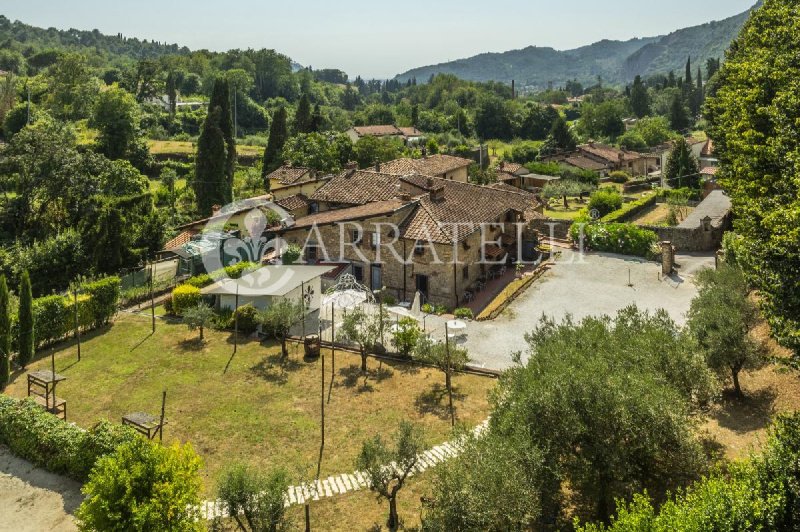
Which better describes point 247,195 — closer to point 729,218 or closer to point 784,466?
point 729,218

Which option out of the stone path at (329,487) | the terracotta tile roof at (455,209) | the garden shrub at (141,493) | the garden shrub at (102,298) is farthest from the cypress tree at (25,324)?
the terracotta tile roof at (455,209)

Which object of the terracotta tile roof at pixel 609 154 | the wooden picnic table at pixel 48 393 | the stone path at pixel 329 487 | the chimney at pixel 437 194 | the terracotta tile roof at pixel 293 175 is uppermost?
the terracotta tile roof at pixel 609 154

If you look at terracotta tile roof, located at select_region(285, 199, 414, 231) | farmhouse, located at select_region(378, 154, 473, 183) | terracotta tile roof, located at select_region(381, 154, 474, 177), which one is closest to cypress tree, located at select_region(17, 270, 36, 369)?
terracotta tile roof, located at select_region(285, 199, 414, 231)

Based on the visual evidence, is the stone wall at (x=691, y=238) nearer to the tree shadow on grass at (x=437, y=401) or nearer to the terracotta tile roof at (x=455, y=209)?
the terracotta tile roof at (x=455, y=209)

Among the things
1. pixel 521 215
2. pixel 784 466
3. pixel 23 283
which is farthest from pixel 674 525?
pixel 521 215

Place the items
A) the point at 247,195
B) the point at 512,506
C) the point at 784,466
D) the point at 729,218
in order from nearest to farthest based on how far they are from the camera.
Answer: the point at 784,466 → the point at 512,506 → the point at 729,218 → the point at 247,195

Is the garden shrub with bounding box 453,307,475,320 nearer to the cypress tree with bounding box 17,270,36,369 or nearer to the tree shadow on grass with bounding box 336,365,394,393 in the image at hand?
the tree shadow on grass with bounding box 336,365,394,393
